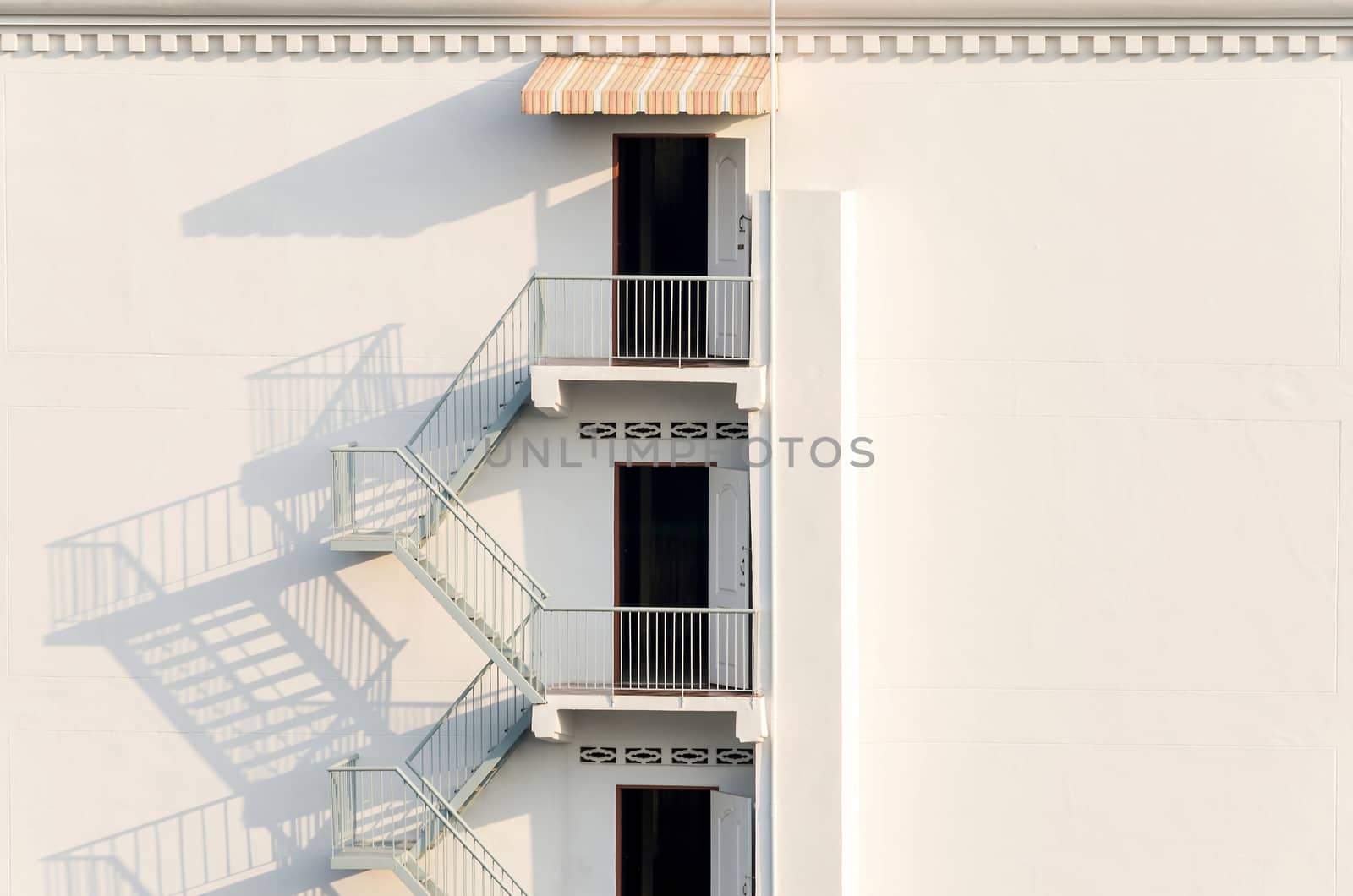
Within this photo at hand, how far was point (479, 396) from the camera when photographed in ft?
58.5

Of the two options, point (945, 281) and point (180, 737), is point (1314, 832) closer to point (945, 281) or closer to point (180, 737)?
point (945, 281)

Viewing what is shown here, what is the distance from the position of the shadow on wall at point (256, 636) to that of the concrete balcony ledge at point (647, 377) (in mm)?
1956

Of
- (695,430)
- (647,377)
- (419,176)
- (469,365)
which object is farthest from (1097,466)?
(419,176)

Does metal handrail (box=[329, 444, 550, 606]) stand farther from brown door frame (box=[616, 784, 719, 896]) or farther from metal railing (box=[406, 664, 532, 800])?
brown door frame (box=[616, 784, 719, 896])

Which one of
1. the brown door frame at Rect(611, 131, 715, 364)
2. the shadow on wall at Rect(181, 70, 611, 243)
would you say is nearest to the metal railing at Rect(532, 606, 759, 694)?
the brown door frame at Rect(611, 131, 715, 364)

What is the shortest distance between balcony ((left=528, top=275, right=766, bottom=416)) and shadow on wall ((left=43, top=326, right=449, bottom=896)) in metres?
1.95

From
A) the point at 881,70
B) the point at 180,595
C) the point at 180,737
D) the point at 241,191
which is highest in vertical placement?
the point at 881,70

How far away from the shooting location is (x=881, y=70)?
706 inches

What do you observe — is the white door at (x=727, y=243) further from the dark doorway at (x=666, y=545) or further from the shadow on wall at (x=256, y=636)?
the shadow on wall at (x=256, y=636)

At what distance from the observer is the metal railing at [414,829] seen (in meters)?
17.5

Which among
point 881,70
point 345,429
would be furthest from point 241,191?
point 881,70

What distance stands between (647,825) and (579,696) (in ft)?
8.64

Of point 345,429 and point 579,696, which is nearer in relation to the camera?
point 579,696

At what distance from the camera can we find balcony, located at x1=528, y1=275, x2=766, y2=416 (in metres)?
16.9
